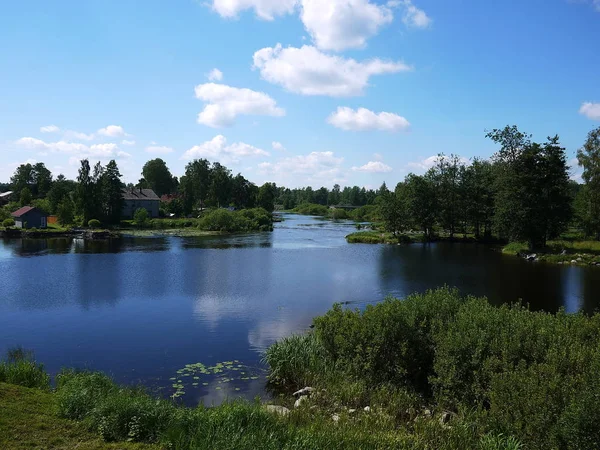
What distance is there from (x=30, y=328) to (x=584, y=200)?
2392 inches

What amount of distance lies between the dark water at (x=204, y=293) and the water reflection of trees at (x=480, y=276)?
0.12 m

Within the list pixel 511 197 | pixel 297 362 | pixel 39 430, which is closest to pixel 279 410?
pixel 297 362

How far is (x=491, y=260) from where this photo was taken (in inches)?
1804

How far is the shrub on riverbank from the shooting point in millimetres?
7906

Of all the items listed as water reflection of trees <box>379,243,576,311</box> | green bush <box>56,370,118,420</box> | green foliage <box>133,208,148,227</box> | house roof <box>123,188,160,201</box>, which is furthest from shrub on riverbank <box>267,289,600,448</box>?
house roof <box>123,188,160,201</box>

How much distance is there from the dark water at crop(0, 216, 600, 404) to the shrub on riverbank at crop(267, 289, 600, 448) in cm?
355

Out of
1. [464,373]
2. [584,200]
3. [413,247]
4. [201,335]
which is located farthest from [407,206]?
[464,373]

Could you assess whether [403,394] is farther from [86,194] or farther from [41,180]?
[41,180]

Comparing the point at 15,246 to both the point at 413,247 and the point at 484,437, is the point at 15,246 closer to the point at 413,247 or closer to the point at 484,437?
the point at 413,247

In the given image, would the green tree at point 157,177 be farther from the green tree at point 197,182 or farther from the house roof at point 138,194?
the house roof at point 138,194

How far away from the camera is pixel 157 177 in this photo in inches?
5502

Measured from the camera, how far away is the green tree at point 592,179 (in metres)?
50.2

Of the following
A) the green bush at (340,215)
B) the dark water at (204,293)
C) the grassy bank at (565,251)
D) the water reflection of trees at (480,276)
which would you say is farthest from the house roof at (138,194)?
the grassy bank at (565,251)

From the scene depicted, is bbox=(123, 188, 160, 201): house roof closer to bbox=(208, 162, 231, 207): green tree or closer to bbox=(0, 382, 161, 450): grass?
bbox=(208, 162, 231, 207): green tree
